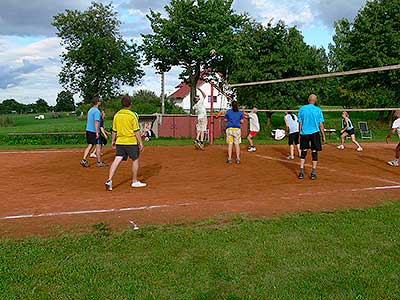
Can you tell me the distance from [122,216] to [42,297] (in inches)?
106

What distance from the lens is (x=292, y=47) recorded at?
29578 millimetres

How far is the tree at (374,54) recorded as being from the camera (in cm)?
2933

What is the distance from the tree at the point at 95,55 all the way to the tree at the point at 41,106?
4877 centimetres

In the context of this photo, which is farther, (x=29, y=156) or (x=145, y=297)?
(x=29, y=156)

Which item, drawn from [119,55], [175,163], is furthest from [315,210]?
[119,55]

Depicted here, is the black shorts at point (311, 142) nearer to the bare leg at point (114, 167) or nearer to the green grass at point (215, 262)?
the green grass at point (215, 262)

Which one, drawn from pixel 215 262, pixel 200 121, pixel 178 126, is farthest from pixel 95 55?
pixel 215 262

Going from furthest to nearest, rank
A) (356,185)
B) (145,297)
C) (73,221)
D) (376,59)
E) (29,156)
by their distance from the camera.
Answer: (376,59), (29,156), (356,185), (73,221), (145,297)

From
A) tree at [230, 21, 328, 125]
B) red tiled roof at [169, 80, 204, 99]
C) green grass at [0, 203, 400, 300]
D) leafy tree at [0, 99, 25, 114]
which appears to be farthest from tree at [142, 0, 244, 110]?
leafy tree at [0, 99, 25, 114]

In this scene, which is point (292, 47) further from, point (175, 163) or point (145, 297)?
point (145, 297)

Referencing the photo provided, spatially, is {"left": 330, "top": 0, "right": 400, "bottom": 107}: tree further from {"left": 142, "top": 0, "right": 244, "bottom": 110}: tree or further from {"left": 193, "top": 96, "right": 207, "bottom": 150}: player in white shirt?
{"left": 193, "top": 96, "right": 207, "bottom": 150}: player in white shirt

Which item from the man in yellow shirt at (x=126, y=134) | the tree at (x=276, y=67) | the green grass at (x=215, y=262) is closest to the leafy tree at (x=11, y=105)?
the tree at (x=276, y=67)

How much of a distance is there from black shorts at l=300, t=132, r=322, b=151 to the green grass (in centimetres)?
434

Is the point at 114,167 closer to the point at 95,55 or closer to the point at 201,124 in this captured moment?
the point at 201,124
